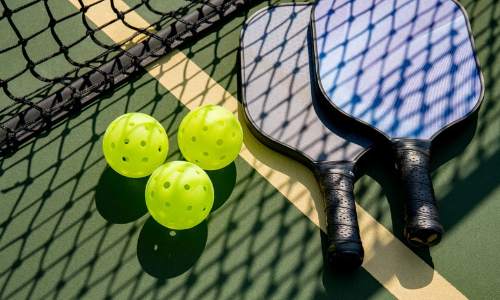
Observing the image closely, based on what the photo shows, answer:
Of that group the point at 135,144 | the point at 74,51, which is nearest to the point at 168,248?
the point at 135,144

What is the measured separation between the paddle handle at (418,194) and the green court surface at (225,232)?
0.50 ft

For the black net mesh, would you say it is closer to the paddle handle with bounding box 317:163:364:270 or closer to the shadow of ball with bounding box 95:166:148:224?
the shadow of ball with bounding box 95:166:148:224

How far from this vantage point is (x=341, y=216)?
88.9 inches

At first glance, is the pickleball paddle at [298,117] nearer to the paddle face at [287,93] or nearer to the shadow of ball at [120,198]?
the paddle face at [287,93]

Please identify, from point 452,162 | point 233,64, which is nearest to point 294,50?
point 233,64

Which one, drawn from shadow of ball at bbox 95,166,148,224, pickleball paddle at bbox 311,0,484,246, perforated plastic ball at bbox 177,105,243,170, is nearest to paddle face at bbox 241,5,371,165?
pickleball paddle at bbox 311,0,484,246

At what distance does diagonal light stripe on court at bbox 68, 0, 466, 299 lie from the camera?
2279 mm

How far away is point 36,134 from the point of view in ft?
→ 9.05

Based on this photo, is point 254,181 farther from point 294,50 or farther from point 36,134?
point 36,134

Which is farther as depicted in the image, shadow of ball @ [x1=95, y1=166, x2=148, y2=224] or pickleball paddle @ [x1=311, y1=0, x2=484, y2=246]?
shadow of ball @ [x1=95, y1=166, x2=148, y2=224]

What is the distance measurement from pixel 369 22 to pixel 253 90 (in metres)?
0.66

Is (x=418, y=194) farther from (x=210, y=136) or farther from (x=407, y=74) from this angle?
(x=210, y=136)

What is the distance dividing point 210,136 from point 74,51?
1180 mm

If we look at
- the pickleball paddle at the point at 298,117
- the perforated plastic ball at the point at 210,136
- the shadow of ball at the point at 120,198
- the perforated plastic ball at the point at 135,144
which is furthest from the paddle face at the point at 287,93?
the shadow of ball at the point at 120,198
